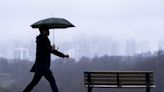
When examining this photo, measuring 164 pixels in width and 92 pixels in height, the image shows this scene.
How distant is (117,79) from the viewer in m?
14.1

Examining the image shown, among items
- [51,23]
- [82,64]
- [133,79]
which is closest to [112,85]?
[133,79]

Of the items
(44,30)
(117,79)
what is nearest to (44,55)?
(44,30)

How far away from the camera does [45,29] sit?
38.9 ft

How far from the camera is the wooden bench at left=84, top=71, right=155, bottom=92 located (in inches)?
549

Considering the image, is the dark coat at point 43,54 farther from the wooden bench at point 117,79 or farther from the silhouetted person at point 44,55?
the wooden bench at point 117,79

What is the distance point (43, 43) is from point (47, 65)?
47 cm

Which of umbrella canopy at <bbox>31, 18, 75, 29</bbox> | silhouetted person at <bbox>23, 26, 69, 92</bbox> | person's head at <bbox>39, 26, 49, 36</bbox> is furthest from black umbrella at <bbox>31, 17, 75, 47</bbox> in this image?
silhouetted person at <bbox>23, 26, 69, 92</bbox>

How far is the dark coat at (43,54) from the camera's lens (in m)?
11.7

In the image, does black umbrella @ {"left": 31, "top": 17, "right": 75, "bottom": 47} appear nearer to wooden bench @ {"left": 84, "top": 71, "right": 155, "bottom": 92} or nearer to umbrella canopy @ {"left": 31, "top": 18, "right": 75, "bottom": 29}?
umbrella canopy @ {"left": 31, "top": 18, "right": 75, "bottom": 29}

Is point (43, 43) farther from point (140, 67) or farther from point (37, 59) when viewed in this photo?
point (140, 67)

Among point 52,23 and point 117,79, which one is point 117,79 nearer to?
point 117,79

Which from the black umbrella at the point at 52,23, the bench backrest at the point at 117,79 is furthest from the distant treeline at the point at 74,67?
the black umbrella at the point at 52,23

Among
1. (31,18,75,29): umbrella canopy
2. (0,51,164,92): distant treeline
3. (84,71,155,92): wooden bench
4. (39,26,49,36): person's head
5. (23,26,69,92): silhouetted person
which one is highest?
(31,18,75,29): umbrella canopy

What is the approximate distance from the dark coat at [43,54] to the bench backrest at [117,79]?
2.33 m
